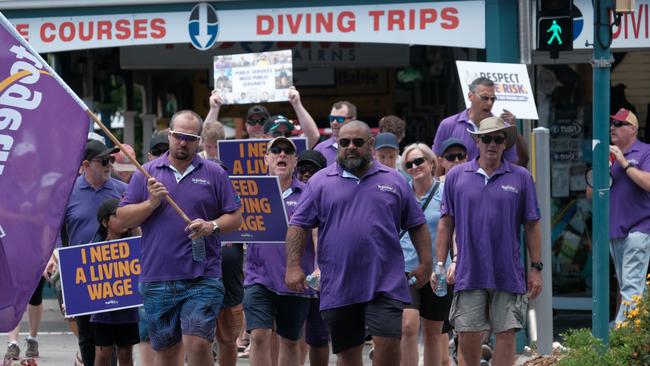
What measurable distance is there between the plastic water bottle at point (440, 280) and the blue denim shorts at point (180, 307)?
5.12 feet

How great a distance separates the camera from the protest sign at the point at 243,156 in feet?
36.4

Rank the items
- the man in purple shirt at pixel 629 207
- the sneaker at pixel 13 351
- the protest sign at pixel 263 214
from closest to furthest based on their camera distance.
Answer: the protest sign at pixel 263 214 < the sneaker at pixel 13 351 < the man in purple shirt at pixel 629 207

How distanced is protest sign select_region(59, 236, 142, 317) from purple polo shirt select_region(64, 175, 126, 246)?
372mm

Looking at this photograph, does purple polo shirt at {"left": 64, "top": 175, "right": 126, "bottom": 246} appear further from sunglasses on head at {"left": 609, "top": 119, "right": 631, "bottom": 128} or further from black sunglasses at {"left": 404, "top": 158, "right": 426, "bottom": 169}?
sunglasses on head at {"left": 609, "top": 119, "right": 631, "bottom": 128}

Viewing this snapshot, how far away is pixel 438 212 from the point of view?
1088cm

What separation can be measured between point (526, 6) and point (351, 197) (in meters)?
5.86

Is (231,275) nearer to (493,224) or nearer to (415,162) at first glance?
(415,162)

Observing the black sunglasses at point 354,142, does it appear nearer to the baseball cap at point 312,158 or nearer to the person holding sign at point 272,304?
the person holding sign at point 272,304

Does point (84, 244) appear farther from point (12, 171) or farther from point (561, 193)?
point (561, 193)

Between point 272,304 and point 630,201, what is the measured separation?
15.3ft

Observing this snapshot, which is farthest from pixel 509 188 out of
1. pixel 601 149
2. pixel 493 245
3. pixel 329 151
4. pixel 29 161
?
pixel 29 161

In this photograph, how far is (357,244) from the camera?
29.6ft

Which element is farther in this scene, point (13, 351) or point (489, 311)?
point (13, 351)

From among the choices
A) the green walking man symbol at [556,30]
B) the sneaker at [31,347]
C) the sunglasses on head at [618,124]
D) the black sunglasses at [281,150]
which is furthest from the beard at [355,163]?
the sneaker at [31,347]
